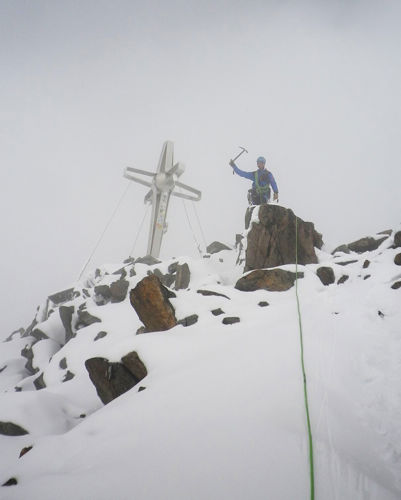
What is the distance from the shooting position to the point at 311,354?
4.21 metres

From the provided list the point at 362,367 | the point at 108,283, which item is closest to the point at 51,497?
the point at 362,367

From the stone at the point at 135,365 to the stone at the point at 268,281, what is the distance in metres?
4.72

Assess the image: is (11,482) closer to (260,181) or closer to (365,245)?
(365,245)

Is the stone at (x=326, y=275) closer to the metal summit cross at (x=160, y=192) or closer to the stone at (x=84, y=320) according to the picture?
the stone at (x=84, y=320)

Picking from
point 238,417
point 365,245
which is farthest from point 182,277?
point 238,417

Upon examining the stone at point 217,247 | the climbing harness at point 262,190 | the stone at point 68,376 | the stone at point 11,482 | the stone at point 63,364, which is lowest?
the stone at point 63,364

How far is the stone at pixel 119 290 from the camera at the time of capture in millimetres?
14500

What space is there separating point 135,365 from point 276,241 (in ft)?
25.5

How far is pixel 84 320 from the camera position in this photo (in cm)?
1316

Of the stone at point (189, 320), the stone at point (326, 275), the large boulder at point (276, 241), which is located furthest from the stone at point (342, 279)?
the stone at point (189, 320)

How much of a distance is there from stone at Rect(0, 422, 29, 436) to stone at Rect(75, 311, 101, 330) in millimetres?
7597

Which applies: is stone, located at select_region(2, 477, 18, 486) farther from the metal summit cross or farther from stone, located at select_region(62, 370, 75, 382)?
the metal summit cross

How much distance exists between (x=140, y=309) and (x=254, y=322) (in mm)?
3109

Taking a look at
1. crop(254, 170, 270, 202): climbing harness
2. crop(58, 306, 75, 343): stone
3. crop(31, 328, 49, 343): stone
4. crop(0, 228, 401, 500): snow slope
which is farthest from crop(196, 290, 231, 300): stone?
crop(31, 328, 49, 343): stone
